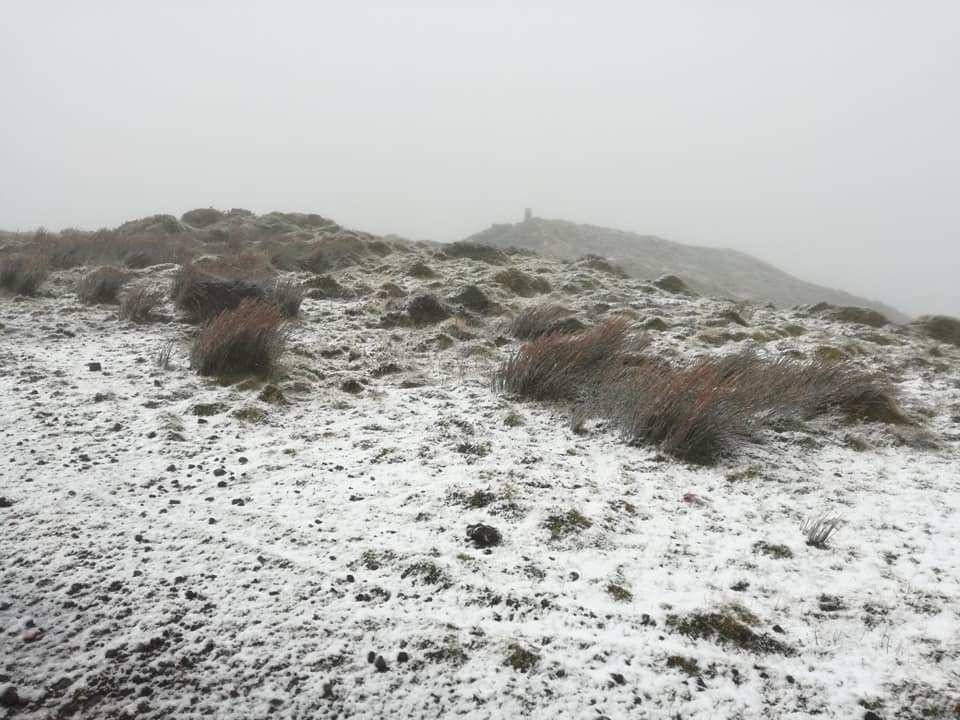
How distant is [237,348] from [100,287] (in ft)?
12.8

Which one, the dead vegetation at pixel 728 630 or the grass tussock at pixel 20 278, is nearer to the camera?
the dead vegetation at pixel 728 630

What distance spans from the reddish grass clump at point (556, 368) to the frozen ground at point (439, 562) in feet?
1.12

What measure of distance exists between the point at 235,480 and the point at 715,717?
267 centimetres

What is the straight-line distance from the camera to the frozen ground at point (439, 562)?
1.76 metres

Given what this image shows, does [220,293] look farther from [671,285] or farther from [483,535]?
[671,285]

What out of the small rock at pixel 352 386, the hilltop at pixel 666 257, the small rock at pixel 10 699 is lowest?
the small rock at pixel 10 699

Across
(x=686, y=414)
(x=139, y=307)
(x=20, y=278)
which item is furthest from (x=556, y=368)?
(x=20, y=278)

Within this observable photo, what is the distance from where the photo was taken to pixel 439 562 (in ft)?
7.83

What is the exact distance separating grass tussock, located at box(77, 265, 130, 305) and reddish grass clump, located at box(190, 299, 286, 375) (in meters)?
3.37

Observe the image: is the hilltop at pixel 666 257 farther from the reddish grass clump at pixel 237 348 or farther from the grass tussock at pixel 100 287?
the reddish grass clump at pixel 237 348

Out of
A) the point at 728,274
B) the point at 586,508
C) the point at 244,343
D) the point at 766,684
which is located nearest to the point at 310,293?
the point at 244,343

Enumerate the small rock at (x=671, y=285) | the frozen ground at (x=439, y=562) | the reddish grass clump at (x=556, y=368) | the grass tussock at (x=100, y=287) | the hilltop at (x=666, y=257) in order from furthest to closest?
the hilltop at (x=666, y=257)
the small rock at (x=671, y=285)
the grass tussock at (x=100, y=287)
the reddish grass clump at (x=556, y=368)
the frozen ground at (x=439, y=562)

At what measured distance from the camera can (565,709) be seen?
1685mm

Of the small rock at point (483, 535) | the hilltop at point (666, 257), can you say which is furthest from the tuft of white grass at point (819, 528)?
the hilltop at point (666, 257)
